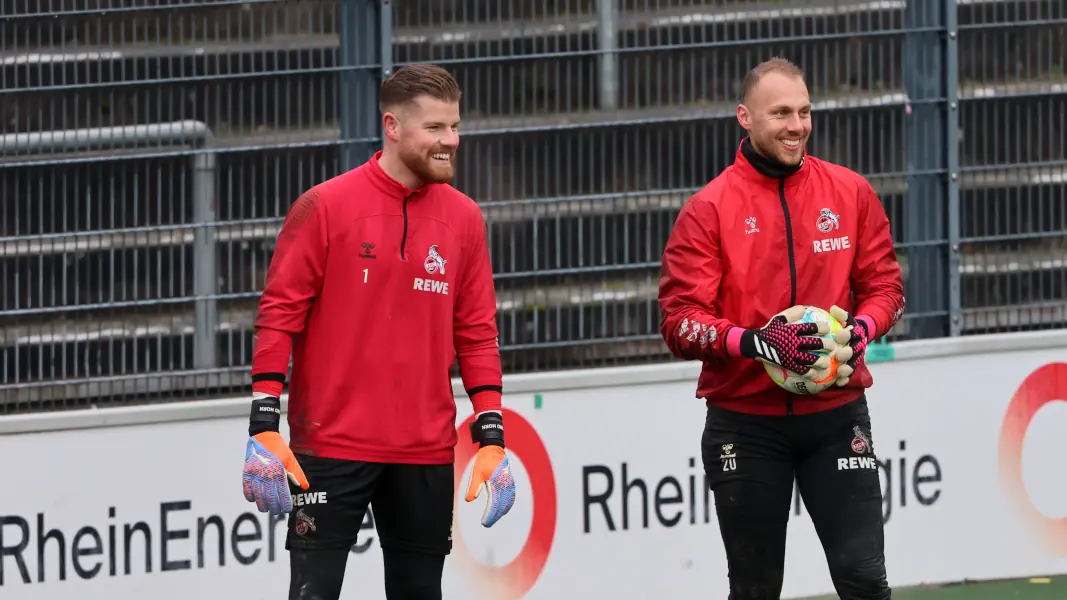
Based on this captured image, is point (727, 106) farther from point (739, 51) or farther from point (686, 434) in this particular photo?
point (686, 434)

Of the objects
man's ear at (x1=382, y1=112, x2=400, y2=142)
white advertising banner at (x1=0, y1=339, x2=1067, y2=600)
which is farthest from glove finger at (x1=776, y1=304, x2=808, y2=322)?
white advertising banner at (x1=0, y1=339, x2=1067, y2=600)

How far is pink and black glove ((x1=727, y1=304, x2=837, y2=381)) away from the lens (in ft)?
16.9

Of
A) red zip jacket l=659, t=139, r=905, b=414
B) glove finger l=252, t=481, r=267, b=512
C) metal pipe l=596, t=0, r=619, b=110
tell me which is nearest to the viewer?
glove finger l=252, t=481, r=267, b=512

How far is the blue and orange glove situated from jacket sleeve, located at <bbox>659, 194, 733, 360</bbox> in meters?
0.62

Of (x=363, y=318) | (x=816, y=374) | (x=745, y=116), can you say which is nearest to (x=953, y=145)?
(x=745, y=116)

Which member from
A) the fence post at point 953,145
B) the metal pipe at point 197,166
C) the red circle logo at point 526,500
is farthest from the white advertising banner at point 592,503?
the metal pipe at point 197,166

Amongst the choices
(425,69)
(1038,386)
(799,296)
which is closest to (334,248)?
(425,69)

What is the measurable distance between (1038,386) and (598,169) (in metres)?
2.22

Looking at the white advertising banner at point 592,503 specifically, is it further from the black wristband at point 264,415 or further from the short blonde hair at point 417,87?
the short blonde hair at point 417,87

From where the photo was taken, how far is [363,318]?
16.8ft

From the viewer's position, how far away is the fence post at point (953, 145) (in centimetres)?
786

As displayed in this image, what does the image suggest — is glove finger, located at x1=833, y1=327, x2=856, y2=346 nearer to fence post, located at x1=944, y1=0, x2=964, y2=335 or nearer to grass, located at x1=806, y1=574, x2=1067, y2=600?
grass, located at x1=806, y1=574, x2=1067, y2=600

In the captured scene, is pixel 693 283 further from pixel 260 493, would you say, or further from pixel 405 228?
pixel 260 493

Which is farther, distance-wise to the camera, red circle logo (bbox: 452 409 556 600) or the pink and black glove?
red circle logo (bbox: 452 409 556 600)
